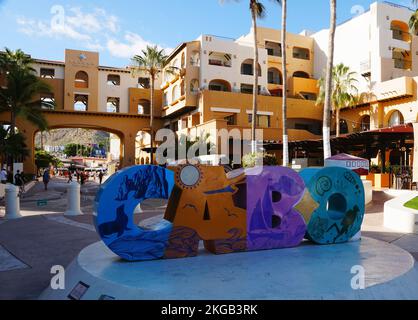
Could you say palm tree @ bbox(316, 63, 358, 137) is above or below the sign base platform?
above

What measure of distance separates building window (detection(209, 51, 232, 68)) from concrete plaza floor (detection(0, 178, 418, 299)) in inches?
1044

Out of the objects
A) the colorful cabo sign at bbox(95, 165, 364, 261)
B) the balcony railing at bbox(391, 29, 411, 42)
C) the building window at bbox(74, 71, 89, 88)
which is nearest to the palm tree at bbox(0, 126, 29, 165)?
the building window at bbox(74, 71, 89, 88)

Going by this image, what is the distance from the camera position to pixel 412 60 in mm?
38656

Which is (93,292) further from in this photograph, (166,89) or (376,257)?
(166,89)

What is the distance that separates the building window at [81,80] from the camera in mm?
43188

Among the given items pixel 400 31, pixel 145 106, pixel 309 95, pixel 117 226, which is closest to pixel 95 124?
pixel 145 106

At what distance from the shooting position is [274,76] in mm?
44844

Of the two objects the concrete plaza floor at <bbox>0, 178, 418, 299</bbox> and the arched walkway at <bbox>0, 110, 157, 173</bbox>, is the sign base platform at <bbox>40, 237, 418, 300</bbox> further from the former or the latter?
the arched walkway at <bbox>0, 110, 157, 173</bbox>

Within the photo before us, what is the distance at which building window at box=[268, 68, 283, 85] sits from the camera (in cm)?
4462

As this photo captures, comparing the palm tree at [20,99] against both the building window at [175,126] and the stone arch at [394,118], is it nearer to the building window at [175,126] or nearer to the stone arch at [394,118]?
the building window at [175,126]

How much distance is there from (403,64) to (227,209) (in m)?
37.2

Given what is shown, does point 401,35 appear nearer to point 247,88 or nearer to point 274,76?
point 274,76

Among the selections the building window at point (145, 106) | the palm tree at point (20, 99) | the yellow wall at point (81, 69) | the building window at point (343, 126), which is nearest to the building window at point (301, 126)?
the building window at point (343, 126)
